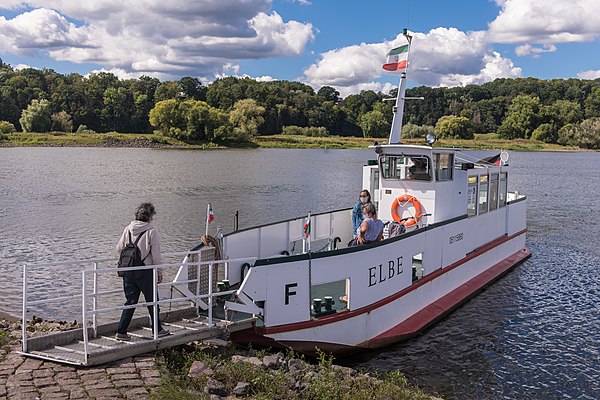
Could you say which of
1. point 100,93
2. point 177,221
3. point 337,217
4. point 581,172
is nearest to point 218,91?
point 100,93

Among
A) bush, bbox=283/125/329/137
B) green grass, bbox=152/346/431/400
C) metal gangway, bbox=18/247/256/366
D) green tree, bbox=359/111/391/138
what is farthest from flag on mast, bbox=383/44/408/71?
green tree, bbox=359/111/391/138

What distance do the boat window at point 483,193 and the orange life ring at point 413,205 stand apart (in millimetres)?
2753

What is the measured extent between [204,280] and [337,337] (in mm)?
2638

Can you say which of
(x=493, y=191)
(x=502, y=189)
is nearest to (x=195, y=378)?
(x=493, y=191)

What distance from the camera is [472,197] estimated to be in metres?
16.1

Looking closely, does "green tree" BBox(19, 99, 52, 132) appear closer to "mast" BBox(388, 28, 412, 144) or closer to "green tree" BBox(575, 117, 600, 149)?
"green tree" BBox(575, 117, 600, 149)

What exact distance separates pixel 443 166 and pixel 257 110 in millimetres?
90204

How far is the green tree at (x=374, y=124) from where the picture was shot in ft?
383

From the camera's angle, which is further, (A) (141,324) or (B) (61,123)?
(B) (61,123)

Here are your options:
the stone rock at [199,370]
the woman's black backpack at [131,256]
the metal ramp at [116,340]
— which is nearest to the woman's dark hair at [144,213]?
the woman's black backpack at [131,256]

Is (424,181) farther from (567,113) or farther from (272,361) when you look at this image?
(567,113)

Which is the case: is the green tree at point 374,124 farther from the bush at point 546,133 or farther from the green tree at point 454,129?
the bush at point 546,133

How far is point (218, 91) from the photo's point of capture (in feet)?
407

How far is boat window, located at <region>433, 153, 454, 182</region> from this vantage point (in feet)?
47.4
